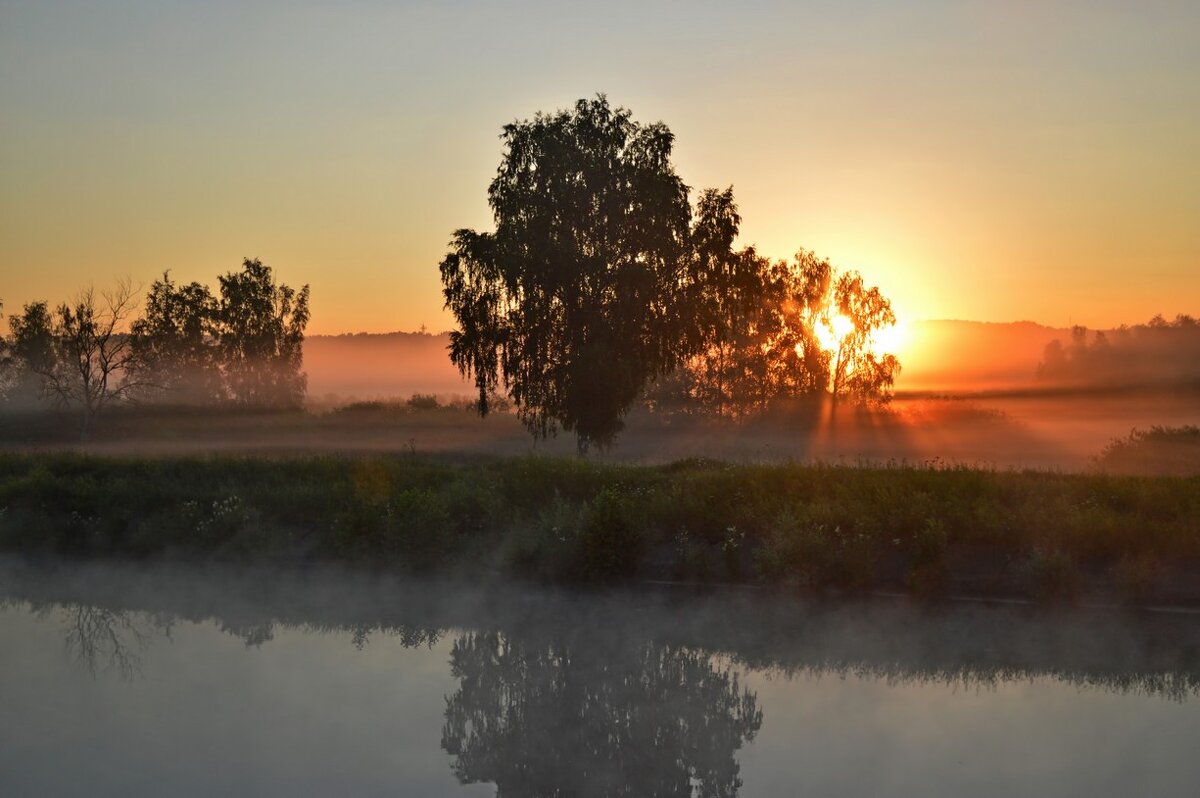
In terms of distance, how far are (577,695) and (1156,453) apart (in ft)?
106

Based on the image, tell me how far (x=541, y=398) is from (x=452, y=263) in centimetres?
563

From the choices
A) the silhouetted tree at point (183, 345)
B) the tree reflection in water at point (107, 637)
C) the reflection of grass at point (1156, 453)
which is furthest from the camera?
the silhouetted tree at point (183, 345)

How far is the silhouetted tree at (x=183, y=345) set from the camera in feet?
249

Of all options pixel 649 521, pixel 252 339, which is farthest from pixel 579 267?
pixel 252 339

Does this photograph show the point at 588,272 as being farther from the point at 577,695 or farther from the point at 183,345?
the point at 183,345

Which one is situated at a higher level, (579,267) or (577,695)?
(579,267)

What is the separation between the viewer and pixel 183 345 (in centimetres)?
7762

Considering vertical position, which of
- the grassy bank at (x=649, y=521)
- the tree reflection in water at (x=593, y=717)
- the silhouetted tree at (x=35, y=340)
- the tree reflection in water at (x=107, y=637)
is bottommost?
the tree reflection in water at (x=107, y=637)

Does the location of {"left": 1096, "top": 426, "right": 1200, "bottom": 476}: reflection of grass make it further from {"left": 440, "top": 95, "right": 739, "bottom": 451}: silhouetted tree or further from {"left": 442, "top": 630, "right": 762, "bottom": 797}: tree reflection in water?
{"left": 442, "top": 630, "right": 762, "bottom": 797}: tree reflection in water

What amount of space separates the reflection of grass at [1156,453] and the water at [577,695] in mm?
19279

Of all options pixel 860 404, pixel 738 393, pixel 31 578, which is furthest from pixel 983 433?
pixel 31 578

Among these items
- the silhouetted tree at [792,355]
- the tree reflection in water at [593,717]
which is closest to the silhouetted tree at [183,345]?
the silhouetted tree at [792,355]

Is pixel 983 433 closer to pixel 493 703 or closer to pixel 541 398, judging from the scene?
pixel 541 398

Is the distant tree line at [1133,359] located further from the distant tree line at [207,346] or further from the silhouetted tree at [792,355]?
the distant tree line at [207,346]
